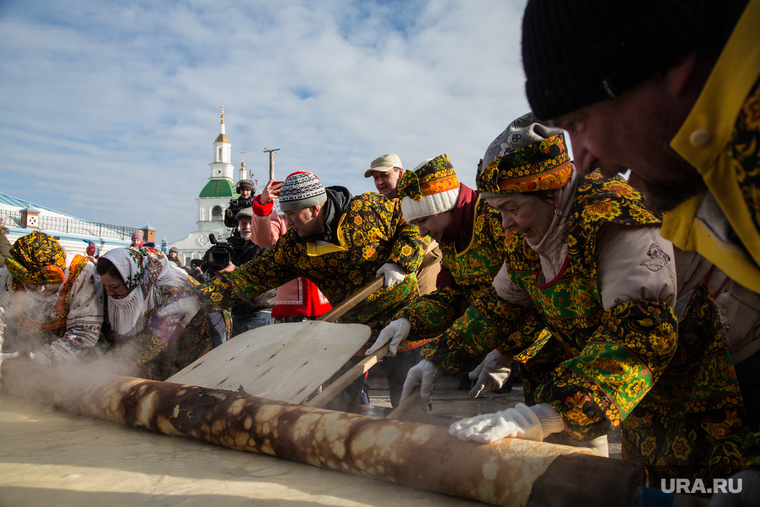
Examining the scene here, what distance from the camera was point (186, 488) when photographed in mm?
1393

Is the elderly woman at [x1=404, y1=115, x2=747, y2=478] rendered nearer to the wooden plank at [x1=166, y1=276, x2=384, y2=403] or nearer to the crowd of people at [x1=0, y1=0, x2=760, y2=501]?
the crowd of people at [x1=0, y1=0, x2=760, y2=501]

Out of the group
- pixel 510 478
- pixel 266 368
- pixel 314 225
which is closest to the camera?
pixel 510 478

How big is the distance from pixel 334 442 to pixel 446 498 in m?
0.41

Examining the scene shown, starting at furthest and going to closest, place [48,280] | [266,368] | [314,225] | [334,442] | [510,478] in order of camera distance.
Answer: [48,280] < [314,225] < [266,368] < [334,442] < [510,478]

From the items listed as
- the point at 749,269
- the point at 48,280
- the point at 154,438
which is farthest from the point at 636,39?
the point at 48,280

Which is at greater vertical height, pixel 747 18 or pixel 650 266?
pixel 747 18

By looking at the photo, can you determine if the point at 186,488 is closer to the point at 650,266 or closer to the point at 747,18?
the point at 650,266

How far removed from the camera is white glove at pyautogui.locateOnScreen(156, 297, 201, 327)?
3.23 m

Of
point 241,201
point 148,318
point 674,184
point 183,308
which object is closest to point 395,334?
point 183,308

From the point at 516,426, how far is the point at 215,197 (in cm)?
6479

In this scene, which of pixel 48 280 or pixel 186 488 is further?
pixel 48 280

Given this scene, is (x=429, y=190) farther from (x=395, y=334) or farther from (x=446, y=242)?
(x=395, y=334)

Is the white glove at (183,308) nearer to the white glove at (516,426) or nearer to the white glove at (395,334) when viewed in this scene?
the white glove at (395,334)

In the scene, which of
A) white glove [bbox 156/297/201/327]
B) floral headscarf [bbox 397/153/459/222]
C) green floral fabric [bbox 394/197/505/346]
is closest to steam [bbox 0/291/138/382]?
white glove [bbox 156/297/201/327]
